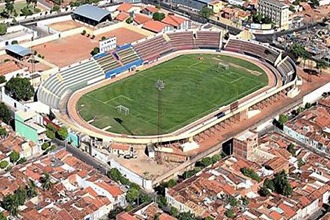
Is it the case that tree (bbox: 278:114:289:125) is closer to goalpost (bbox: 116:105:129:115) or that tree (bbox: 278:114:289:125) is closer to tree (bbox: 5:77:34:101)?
goalpost (bbox: 116:105:129:115)

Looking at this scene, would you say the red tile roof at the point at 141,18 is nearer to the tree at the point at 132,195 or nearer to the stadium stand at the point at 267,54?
the stadium stand at the point at 267,54

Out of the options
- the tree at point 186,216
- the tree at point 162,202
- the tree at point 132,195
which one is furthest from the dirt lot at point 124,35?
the tree at point 186,216

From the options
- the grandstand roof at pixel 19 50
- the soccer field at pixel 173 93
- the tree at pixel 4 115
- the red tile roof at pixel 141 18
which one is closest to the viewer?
the tree at pixel 4 115

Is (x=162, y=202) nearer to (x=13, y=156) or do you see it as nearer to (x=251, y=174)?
(x=251, y=174)

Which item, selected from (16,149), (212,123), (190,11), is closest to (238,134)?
(212,123)

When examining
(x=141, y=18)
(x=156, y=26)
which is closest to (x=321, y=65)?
(x=156, y=26)

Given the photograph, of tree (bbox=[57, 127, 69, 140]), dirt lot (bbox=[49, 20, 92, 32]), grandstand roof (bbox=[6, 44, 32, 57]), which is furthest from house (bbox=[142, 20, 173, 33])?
tree (bbox=[57, 127, 69, 140])
